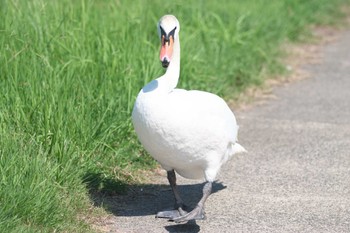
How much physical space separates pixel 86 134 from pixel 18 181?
3.48ft

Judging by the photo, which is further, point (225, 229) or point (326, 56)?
point (326, 56)

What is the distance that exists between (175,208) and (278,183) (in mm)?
951

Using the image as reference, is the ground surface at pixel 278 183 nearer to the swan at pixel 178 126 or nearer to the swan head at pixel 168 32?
the swan at pixel 178 126

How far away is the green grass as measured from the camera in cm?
521

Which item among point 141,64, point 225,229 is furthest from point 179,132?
point 141,64

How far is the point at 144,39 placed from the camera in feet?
25.7

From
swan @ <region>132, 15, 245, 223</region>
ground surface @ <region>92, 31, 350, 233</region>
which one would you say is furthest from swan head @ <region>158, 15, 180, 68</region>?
ground surface @ <region>92, 31, 350, 233</region>

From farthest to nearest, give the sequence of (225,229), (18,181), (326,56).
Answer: (326,56), (225,229), (18,181)

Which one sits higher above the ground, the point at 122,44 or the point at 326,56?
the point at 122,44

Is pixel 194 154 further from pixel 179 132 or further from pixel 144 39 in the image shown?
pixel 144 39

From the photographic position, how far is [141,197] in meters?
6.02

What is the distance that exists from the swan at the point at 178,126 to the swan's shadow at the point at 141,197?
9.3 inches

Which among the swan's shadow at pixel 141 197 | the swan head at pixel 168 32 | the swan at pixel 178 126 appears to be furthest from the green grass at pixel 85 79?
the swan head at pixel 168 32

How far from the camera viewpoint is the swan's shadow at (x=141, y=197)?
18.8 feet
